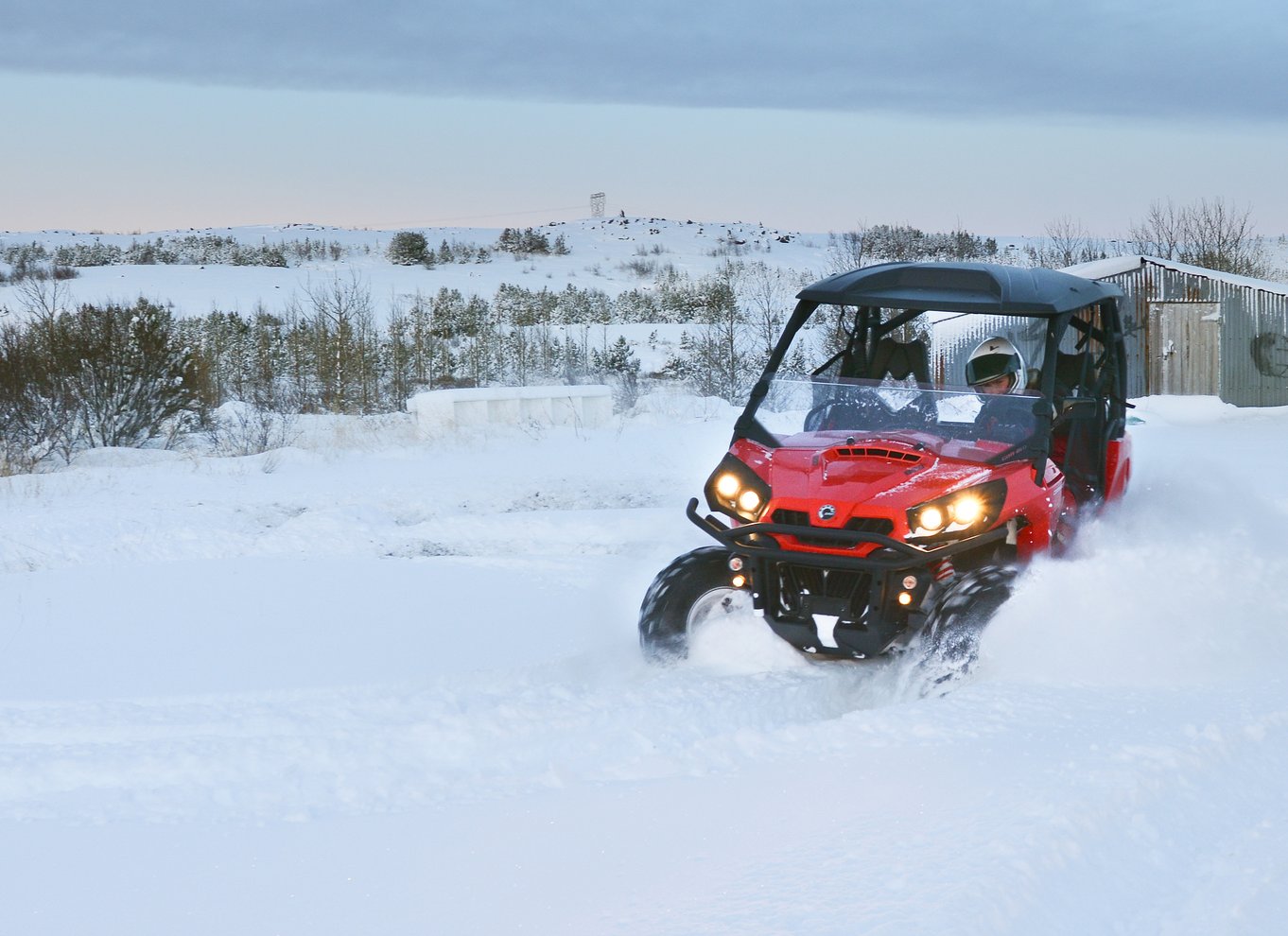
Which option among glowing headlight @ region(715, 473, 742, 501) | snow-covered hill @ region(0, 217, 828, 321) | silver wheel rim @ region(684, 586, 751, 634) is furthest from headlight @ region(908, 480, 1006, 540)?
snow-covered hill @ region(0, 217, 828, 321)

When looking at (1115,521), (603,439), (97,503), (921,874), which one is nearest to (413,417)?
(603,439)

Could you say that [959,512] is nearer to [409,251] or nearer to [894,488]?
[894,488]

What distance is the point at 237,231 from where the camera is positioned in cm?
10444

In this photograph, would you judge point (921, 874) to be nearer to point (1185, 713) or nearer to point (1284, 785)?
point (1284, 785)

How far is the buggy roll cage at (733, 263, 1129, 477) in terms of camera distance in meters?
5.70

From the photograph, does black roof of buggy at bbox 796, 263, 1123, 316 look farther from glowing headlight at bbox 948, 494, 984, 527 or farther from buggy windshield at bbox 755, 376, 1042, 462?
glowing headlight at bbox 948, 494, 984, 527

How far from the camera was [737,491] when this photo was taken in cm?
564

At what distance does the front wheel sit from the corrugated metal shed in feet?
80.1

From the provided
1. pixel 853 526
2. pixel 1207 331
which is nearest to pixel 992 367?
pixel 853 526

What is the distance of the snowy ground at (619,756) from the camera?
338 centimetres

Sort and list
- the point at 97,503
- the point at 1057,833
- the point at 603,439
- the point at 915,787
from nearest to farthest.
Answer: the point at 1057,833, the point at 915,787, the point at 97,503, the point at 603,439

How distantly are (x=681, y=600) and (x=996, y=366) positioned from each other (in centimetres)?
185

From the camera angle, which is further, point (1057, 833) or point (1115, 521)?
point (1115, 521)

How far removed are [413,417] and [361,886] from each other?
1881 cm
